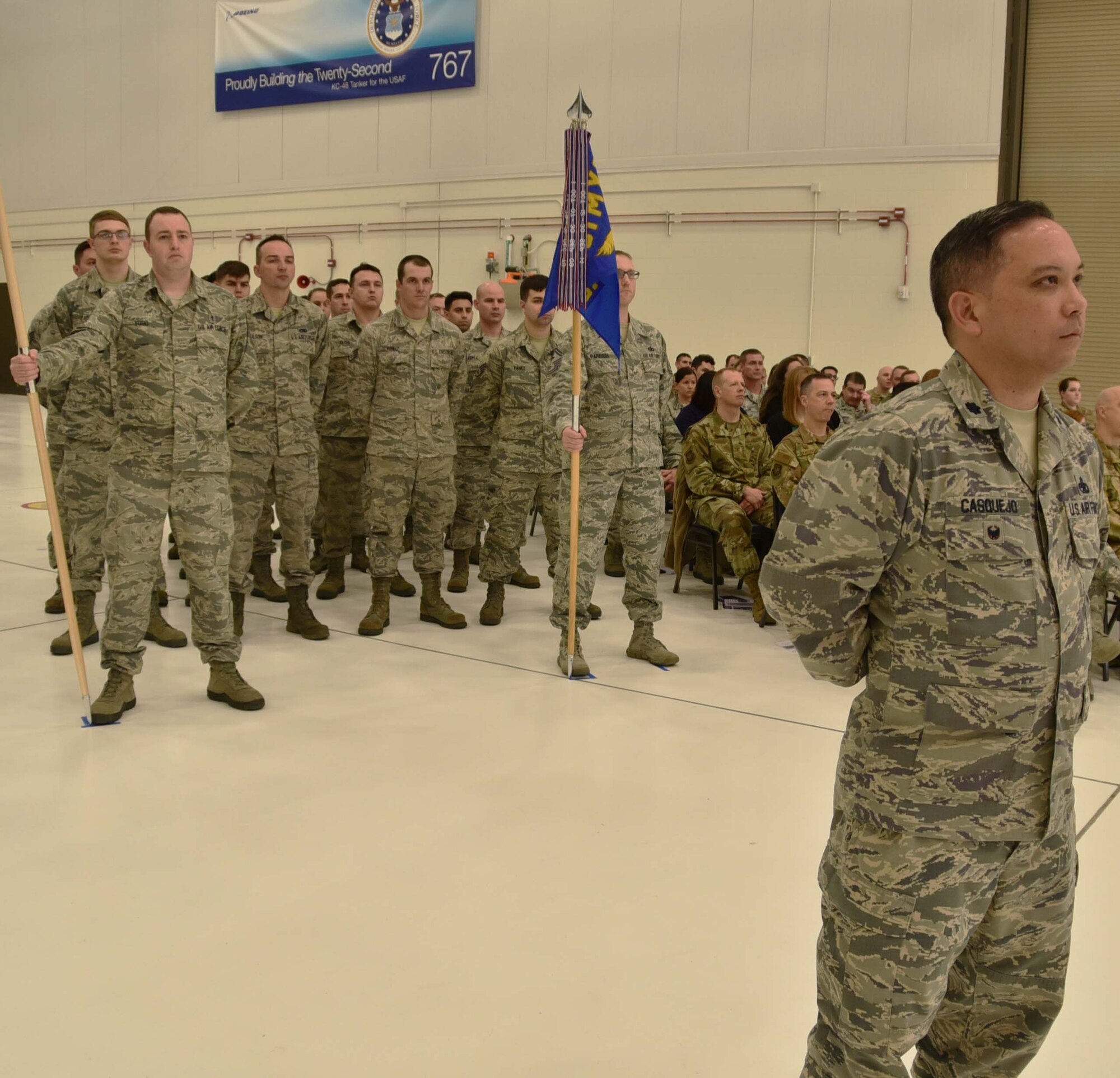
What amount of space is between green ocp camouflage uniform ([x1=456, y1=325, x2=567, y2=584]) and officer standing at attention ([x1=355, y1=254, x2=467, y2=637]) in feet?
1.04

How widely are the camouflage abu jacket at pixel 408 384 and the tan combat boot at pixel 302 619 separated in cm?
78

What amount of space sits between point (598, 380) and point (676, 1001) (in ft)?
9.73

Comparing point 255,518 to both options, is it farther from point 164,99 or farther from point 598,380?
point 164,99

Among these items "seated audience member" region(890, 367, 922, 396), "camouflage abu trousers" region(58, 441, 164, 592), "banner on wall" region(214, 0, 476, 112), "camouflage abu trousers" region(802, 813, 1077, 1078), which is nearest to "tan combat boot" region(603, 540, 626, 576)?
"camouflage abu trousers" region(58, 441, 164, 592)

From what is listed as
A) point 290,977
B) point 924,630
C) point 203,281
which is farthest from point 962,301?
point 203,281

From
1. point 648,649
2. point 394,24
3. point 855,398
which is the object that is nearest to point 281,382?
point 648,649

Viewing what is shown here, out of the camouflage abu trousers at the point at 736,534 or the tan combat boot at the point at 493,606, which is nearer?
the tan combat boot at the point at 493,606

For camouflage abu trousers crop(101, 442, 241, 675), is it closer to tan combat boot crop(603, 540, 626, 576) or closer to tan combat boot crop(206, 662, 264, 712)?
tan combat boot crop(206, 662, 264, 712)

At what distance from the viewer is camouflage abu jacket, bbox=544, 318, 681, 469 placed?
4.73 m

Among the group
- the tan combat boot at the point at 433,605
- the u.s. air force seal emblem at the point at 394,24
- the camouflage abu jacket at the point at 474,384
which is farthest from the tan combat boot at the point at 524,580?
the u.s. air force seal emblem at the point at 394,24

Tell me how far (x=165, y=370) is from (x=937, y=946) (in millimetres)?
3308

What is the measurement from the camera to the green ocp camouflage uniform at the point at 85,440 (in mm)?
4883

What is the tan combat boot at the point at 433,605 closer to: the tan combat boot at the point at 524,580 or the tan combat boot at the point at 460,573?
the tan combat boot at the point at 460,573

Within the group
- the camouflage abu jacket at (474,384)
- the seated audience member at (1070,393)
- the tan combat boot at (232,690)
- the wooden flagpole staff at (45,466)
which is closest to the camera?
the wooden flagpole staff at (45,466)
